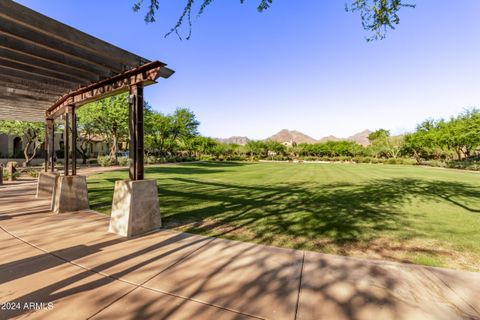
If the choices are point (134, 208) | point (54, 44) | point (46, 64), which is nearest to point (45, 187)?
point (46, 64)

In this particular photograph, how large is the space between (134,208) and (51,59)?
11.1ft

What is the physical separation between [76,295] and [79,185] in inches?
195

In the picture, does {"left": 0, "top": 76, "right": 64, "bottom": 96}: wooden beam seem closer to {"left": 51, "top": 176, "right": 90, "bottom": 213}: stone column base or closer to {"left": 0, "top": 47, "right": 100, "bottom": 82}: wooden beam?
{"left": 0, "top": 47, "right": 100, "bottom": 82}: wooden beam

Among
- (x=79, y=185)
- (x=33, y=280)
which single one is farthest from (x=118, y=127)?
(x=33, y=280)

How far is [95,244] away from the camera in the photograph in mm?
4223

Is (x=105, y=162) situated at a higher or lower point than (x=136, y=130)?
lower

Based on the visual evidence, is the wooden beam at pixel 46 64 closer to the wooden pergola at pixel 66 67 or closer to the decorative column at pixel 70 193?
the wooden pergola at pixel 66 67

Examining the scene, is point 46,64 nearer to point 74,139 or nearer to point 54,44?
point 54,44

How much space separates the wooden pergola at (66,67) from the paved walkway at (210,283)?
6.35 feet

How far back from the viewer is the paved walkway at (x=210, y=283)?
2.45 m

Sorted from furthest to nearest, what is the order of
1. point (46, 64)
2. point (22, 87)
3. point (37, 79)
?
point (22, 87), point (37, 79), point (46, 64)

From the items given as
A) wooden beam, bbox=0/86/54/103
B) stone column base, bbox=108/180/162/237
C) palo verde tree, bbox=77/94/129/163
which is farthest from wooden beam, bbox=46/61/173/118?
palo verde tree, bbox=77/94/129/163

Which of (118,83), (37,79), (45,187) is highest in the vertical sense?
(37,79)

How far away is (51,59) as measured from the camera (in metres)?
4.74
